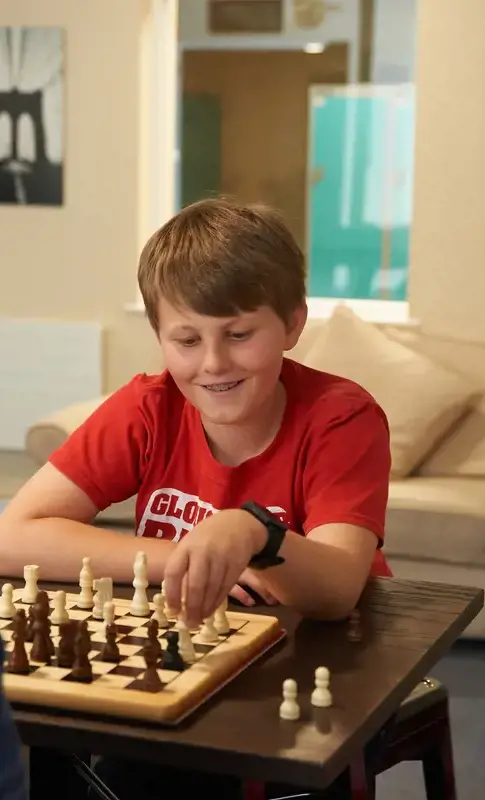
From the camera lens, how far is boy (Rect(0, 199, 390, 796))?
166 cm

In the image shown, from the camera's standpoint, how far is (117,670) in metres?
1.30

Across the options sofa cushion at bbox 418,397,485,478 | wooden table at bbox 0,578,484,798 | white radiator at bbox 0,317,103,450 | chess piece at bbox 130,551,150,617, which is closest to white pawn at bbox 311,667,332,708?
wooden table at bbox 0,578,484,798

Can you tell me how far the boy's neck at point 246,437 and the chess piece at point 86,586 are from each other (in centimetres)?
31

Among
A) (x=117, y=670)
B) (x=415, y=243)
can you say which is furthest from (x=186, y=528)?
(x=415, y=243)

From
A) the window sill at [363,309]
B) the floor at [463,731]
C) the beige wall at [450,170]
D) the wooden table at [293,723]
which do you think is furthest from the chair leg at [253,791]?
the window sill at [363,309]

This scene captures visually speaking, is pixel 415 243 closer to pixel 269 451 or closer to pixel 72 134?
pixel 72 134

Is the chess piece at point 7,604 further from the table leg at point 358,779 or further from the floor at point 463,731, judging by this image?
the floor at point 463,731

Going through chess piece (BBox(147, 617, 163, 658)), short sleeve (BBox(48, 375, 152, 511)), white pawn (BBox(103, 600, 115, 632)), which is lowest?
white pawn (BBox(103, 600, 115, 632))

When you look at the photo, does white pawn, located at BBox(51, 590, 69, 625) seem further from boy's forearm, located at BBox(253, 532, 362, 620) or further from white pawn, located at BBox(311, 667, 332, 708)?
white pawn, located at BBox(311, 667, 332, 708)

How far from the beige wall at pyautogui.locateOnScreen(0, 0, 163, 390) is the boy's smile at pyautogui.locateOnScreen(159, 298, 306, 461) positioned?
3385 millimetres

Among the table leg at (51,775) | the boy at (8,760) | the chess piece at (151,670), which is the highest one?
the boy at (8,760)

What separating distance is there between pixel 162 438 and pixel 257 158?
3598mm

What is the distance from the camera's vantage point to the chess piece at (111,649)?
1.33 meters

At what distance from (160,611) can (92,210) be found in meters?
3.99
